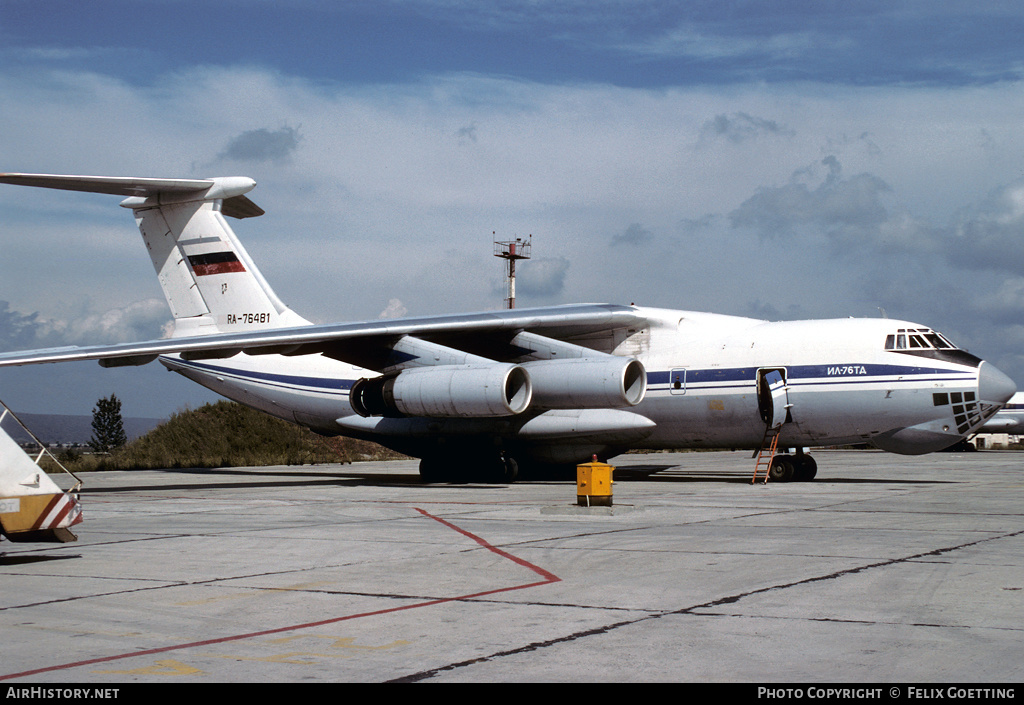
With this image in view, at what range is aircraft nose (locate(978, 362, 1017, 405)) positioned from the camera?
15.5m

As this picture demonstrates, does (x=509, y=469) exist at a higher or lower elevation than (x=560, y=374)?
lower

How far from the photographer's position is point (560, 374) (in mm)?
16844

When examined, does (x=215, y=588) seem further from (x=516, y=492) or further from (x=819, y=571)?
(x=516, y=492)

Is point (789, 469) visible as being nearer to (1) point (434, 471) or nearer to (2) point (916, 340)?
(2) point (916, 340)

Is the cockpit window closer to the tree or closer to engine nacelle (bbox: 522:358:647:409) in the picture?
engine nacelle (bbox: 522:358:647:409)

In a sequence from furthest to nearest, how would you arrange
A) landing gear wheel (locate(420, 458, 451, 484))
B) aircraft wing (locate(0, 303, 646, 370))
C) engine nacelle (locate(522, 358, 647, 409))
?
landing gear wheel (locate(420, 458, 451, 484)), aircraft wing (locate(0, 303, 646, 370)), engine nacelle (locate(522, 358, 647, 409))

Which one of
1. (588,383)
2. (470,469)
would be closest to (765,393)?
(588,383)

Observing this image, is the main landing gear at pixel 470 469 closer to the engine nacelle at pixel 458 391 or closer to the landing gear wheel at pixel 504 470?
the landing gear wheel at pixel 504 470

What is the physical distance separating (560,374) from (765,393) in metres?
3.33

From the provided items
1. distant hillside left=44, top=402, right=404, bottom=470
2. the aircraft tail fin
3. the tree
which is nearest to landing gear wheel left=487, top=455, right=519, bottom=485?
the aircraft tail fin

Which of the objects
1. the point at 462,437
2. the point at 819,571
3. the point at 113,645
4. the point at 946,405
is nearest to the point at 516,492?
the point at 462,437

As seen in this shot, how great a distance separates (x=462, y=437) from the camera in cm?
1841

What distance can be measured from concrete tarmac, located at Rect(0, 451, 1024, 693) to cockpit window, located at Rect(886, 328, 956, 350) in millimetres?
4406
